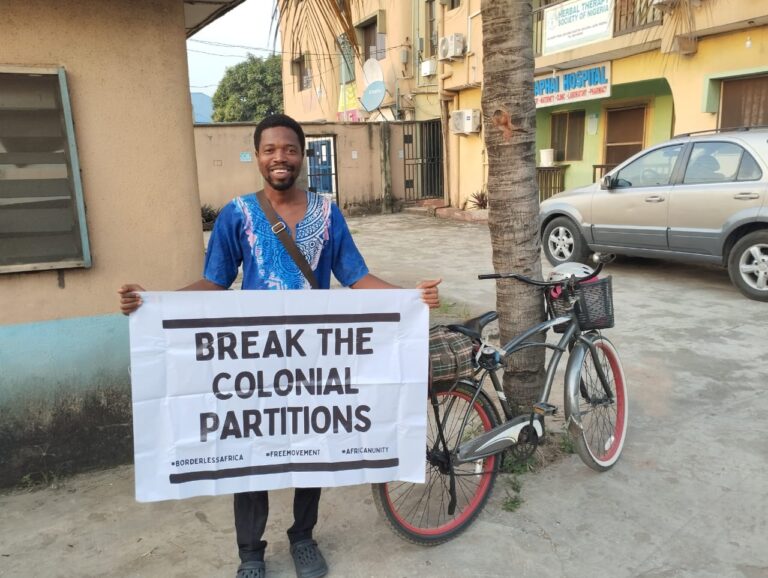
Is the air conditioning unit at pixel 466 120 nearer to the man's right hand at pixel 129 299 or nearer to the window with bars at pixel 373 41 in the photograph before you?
the window with bars at pixel 373 41

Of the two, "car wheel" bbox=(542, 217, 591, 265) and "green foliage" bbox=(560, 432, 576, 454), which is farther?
"car wheel" bbox=(542, 217, 591, 265)

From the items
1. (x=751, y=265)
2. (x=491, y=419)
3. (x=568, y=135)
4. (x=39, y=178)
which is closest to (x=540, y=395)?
(x=491, y=419)

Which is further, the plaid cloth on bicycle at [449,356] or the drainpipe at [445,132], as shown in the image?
the drainpipe at [445,132]

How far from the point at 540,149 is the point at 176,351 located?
13352 millimetres

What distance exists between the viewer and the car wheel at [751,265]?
252 inches

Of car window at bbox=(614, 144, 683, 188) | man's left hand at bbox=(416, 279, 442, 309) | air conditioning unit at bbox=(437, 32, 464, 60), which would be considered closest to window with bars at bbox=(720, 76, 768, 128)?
car window at bbox=(614, 144, 683, 188)

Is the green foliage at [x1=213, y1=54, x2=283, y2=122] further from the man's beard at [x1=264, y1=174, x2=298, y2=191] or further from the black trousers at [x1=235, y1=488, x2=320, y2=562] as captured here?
the black trousers at [x1=235, y1=488, x2=320, y2=562]

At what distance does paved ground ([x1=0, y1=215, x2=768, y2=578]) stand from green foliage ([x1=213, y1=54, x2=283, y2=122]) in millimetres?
32170

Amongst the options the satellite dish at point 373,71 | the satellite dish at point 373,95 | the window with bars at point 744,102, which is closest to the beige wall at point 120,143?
the window with bars at point 744,102

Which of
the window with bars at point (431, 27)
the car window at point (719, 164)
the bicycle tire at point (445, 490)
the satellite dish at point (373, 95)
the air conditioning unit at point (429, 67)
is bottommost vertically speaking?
the bicycle tire at point (445, 490)

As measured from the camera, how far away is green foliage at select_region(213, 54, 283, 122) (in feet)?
111

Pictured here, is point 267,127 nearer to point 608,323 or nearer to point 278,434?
point 278,434

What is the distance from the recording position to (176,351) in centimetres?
236

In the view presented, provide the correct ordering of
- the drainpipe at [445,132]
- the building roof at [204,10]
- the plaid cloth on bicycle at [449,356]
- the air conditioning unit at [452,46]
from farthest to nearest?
the drainpipe at [445,132] < the air conditioning unit at [452,46] < the building roof at [204,10] < the plaid cloth on bicycle at [449,356]
